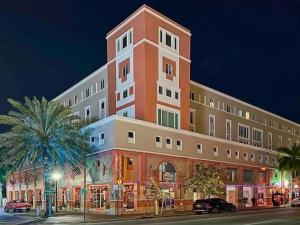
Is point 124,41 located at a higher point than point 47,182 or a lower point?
higher

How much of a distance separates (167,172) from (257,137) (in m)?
43.3

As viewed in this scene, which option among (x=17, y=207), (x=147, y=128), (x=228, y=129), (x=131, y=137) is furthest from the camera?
(x=228, y=129)

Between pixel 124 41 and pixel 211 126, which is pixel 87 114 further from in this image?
pixel 211 126

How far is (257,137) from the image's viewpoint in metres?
97.8

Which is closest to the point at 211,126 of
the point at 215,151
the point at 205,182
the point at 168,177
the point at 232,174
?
the point at 232,174

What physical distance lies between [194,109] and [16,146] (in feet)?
120

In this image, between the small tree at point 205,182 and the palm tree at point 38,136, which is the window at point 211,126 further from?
the palm tree at point 38,136

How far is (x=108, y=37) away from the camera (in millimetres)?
68688

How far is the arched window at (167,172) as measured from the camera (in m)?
58.6

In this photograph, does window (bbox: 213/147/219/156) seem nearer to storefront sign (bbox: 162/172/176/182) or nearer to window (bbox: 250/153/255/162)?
storefront sign (bbox: 162/172/176/182)

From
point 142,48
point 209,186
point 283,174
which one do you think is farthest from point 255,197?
point 142,48

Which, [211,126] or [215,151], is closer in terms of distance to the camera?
[215,151]

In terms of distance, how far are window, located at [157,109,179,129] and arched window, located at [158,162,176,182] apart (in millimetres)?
5900

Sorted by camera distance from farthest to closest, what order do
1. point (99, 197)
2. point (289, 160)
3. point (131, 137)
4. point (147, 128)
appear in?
1. point (289, 160)
2. point (147, 128)
3. point (99, 197)
4. point (131, 137)
